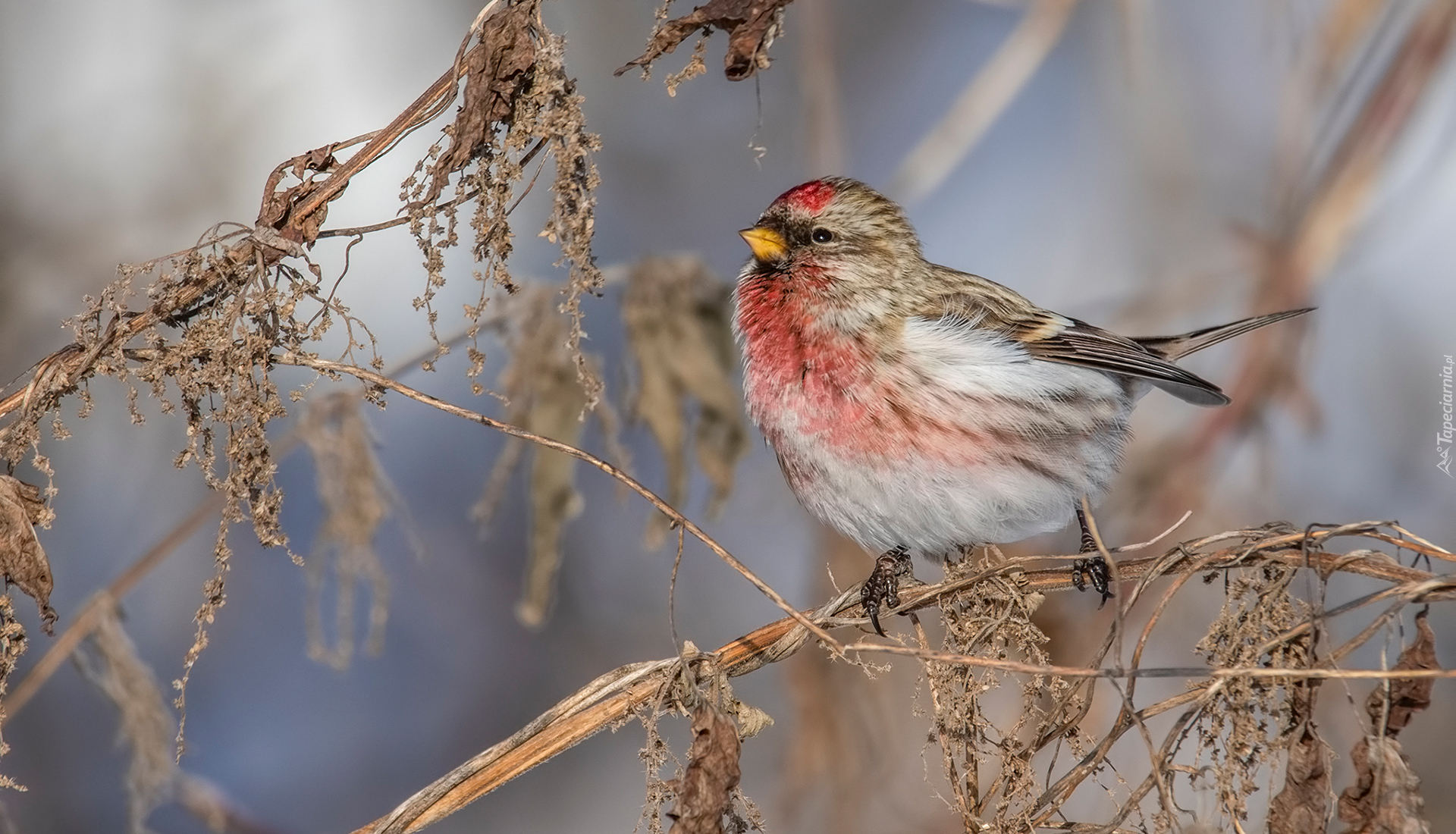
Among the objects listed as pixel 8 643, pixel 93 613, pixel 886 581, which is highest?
pixel 93 613

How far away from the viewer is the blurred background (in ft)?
12.0

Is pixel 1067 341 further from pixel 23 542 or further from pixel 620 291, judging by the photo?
pixel 23 542

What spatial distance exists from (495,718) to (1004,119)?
3.37m

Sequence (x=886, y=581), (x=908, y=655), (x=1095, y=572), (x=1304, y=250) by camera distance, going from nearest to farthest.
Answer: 1. (x=908, y=655)
2. (x=1095, y=572)
3. (x=886, y=581)
4. (x=1304, y=250)

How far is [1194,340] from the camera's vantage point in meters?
3.21

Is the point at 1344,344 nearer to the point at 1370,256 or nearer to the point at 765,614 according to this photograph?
the point at 1370,256

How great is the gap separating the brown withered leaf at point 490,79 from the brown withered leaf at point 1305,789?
5.11 ft

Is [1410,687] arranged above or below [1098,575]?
below

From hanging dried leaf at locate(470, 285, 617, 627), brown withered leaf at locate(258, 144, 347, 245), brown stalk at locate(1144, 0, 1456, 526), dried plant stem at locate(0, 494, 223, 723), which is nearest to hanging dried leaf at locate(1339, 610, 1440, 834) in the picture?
brown withered leaf at locate(258, 144, 347, 245)

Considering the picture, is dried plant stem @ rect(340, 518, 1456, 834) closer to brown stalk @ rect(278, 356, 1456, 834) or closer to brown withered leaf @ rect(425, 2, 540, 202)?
brown stalk @ rect(278, 356, 1456, 834)

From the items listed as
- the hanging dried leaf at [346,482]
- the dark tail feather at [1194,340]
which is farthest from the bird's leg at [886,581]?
the hanging dried leaf at [346,482]

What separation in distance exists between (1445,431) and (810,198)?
2.50 metres

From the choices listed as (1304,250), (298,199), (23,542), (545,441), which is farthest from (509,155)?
(1304,250)

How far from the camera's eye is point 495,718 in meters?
4.77
